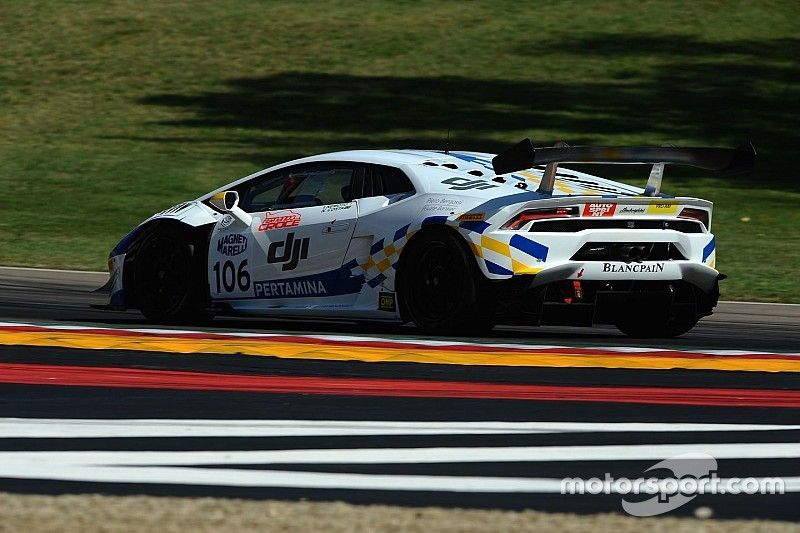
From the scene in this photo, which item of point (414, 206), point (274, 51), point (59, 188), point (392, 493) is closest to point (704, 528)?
point (392, 493)

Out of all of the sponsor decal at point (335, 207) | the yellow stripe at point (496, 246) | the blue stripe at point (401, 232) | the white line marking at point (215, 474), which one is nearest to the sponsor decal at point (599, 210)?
the yellow stripe at point (496, 246)

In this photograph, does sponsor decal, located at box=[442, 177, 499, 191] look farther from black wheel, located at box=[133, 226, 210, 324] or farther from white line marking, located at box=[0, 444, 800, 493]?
white line marking, located at box=[0, 444, 800, 493]

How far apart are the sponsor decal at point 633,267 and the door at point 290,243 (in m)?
1.66

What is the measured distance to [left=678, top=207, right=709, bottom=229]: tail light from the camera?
10.8 m

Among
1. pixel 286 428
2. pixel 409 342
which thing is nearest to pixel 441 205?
pixel 409 342

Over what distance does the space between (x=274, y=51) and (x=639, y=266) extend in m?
28.6

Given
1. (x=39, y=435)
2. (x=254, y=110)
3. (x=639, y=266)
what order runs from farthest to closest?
(x=254, y=110)
(x=639, y=266)
(x=39, y=435)

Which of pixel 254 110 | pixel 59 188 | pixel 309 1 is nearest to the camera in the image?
pixel 59 188

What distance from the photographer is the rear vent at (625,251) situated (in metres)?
10.4

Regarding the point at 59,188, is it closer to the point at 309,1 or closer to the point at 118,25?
the point at 118,25

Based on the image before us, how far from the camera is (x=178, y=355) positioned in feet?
31.9

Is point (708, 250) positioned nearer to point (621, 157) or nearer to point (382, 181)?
point (621, 157)

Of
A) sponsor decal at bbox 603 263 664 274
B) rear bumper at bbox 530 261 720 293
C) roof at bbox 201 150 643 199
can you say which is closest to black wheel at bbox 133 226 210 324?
roof at bbox 201 150 643 199

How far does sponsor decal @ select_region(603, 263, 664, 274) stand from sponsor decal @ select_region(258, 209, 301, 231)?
226 centimetres
